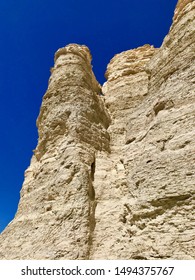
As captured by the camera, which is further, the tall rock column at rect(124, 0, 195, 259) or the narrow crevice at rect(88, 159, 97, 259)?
the narrow crevice at rect(88, 159, 97, 259)

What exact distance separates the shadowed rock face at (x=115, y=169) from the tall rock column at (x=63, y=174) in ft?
0.11

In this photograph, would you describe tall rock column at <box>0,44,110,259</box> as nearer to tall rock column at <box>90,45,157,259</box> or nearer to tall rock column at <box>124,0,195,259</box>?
tall rock column at <box>90,45,157,259</box>

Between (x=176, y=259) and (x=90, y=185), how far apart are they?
3.72 metres

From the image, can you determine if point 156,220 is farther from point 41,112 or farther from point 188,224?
point 41,112

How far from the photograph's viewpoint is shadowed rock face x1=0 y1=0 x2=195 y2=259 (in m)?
7.95

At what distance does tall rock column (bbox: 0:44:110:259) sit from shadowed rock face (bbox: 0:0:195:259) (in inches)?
1.3

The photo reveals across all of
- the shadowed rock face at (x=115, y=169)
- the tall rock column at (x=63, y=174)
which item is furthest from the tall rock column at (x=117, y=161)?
the tall rock column at (x=63, y=174)

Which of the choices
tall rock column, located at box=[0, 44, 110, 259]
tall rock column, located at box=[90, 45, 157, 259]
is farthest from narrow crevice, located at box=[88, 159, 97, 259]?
tall rock column, located at box=[90, 45, 157, 259]

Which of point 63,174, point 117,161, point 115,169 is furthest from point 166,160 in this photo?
point 63,174

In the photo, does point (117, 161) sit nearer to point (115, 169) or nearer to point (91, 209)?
point (115, 169)

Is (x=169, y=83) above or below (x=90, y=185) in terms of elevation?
above

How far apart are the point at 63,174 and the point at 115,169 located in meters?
1.93

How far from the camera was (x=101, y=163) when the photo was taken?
1082 cm

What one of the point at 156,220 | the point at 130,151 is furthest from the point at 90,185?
the point at 156,220
